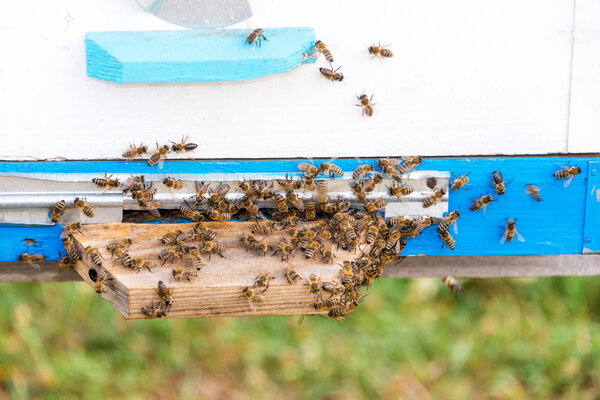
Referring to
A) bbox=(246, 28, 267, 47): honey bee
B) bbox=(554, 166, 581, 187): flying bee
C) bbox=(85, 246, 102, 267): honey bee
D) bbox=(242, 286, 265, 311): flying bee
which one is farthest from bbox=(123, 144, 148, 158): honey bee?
bbox=(554, 166, 581, 187): flying bee

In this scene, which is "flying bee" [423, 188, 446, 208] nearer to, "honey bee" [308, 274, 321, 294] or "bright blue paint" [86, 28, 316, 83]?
"honey bee" [308, 274, 321, 294]

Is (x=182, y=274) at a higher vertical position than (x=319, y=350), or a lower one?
higher

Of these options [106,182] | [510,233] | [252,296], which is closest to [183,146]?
[106,182]

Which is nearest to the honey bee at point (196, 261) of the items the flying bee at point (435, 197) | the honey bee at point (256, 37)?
the honey bee at point (256, 37)

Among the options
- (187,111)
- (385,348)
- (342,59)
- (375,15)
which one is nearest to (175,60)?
(187,111)

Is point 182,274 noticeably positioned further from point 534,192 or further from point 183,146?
point 534,192
